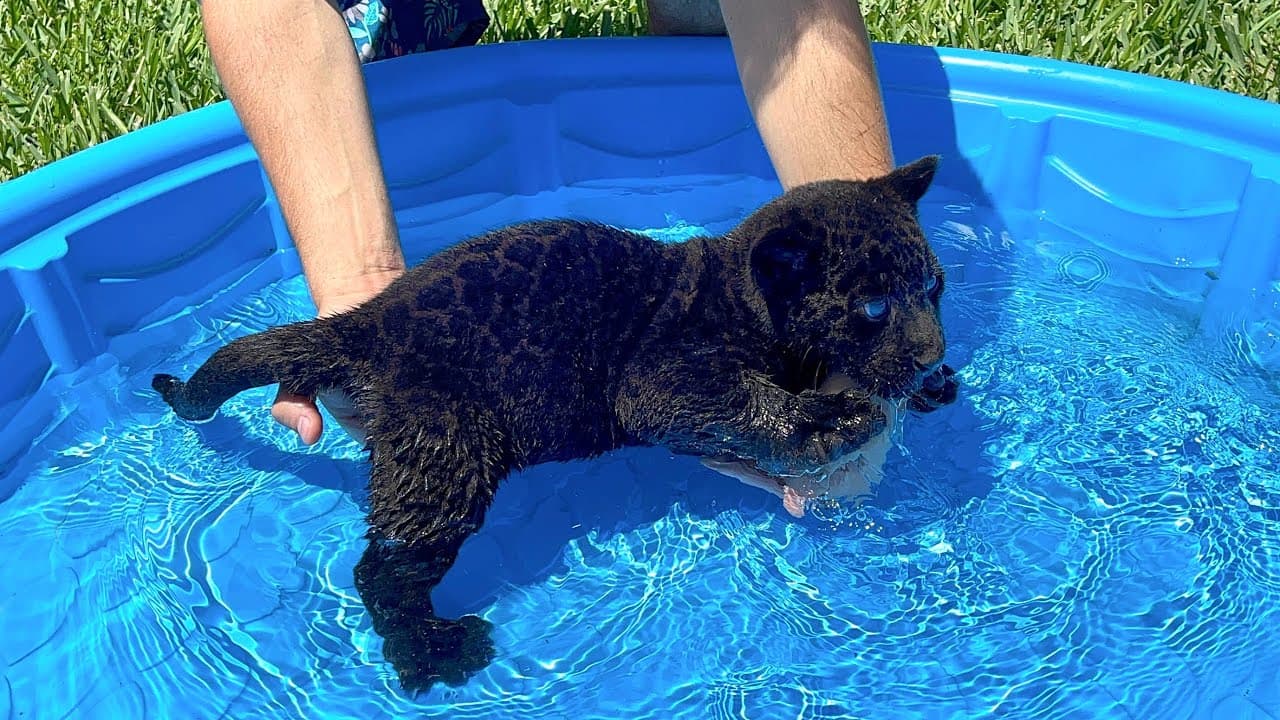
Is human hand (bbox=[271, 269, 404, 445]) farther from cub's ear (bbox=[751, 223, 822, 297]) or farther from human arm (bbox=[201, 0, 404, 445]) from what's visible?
cub's ear (bbox=[751, 223, 822, 297])

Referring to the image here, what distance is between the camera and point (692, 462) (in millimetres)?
3285

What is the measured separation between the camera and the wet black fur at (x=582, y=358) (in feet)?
8.30

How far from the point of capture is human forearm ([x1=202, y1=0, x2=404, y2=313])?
303cm

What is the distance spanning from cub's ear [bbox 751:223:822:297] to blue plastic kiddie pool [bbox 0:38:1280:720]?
71 centimetres

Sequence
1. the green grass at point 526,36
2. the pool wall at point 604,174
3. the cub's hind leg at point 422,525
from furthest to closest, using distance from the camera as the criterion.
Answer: the green grass at point 526,36, the pool wall at point 604,174, the cub's hind leg at point 422,525

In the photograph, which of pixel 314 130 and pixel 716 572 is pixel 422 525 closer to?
pixel 716 572

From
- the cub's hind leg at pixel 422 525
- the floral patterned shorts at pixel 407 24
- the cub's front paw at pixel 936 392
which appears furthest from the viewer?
the floral patterned shorts at pixel 407 24

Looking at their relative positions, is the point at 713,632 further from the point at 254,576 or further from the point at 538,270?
the point at 254,576

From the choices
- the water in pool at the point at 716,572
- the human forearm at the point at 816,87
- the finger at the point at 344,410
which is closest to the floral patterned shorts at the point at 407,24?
the human forearm at the point at 816,87

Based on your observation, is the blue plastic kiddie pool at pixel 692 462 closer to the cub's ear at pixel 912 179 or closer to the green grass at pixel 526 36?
the green grass at pixel 526 36

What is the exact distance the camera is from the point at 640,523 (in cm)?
315

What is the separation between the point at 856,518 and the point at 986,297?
1.21 m

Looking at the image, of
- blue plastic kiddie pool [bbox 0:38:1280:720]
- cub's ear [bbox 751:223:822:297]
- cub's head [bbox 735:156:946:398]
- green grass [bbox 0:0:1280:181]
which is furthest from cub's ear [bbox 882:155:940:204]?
green grass [bbox 0:0:1280:181]

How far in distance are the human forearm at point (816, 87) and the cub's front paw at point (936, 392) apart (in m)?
0.68
